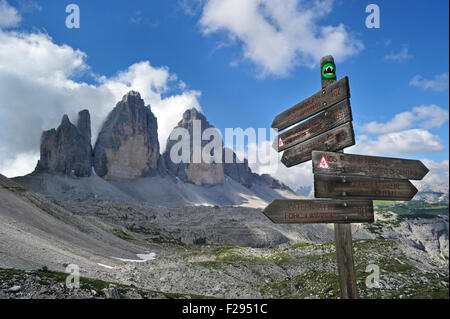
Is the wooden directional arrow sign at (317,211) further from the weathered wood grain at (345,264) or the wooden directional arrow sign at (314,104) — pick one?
the wooden directional arrow sign at (314,104)

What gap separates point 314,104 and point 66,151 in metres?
195

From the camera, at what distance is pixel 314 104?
684 centimetres

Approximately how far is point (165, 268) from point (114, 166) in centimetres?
18304

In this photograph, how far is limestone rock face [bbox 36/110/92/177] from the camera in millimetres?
166100

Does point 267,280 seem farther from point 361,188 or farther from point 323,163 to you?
point 323,163

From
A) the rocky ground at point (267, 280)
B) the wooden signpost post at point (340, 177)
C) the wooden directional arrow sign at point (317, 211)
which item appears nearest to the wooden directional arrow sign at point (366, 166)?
the wooden signpost post at point (340, 177)

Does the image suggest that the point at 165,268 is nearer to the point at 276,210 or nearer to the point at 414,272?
the point at 414,272

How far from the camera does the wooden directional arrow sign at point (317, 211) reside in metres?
5.75

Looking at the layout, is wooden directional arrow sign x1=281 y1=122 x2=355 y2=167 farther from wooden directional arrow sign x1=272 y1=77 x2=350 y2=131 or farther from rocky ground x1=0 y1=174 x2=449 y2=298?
rocky ground x1=0 y1=174 x2=449 y2=298

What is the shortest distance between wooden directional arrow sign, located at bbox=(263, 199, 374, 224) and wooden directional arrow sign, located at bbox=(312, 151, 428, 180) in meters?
0.65

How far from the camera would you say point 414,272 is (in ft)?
48.2

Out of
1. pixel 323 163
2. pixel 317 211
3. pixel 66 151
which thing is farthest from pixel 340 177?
pixel 66 151
